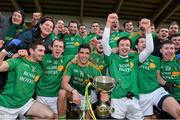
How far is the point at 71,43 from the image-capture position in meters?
6.14

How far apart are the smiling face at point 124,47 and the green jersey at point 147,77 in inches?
16.5

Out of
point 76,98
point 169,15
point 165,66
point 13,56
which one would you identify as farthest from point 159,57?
point 169,15

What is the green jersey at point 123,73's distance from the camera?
4.34 meters

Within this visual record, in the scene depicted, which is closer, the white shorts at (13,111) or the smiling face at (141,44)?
the white shorts at (13,111)

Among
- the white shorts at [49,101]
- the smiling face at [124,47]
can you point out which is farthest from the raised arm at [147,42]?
the white shorts at [49,101]

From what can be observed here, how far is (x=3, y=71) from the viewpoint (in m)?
4.16

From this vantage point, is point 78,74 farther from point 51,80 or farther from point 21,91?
point 21,91

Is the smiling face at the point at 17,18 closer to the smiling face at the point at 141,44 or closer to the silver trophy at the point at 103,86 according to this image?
the smiling face at the point at 141,44

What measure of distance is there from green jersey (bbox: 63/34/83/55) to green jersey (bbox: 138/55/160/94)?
1.78 meters

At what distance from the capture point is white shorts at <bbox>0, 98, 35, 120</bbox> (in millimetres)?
4008

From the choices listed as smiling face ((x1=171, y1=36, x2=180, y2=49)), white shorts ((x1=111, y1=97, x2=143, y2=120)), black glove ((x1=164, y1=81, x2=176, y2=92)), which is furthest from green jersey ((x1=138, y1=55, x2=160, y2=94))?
smiling face ((x1=171, y1=36, x2=180, y2=49))

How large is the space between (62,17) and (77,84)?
233 inches

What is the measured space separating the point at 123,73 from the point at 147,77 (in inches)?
19.0

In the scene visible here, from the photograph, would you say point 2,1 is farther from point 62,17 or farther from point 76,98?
point 76,98
